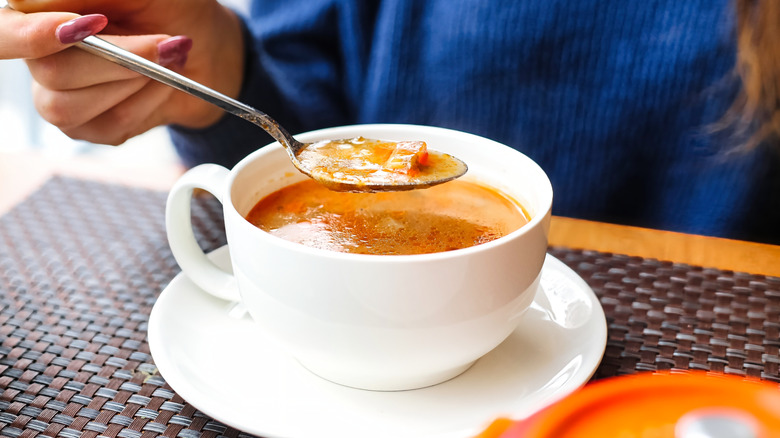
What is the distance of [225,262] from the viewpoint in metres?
0.87

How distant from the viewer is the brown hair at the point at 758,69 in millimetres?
1165

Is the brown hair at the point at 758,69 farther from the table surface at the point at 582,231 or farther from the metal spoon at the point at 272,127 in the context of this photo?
the metal spoon at the point at 272,127

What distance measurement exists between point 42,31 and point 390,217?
426mm

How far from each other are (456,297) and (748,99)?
37.0 inches

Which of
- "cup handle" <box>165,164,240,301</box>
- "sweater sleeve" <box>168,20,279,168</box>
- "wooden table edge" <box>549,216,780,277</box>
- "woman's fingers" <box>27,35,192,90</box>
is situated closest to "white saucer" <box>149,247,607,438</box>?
"cup handle" <box>165,164,240,301</box>

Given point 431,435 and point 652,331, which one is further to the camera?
point 652,331

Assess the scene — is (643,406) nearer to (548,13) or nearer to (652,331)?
(652,331)

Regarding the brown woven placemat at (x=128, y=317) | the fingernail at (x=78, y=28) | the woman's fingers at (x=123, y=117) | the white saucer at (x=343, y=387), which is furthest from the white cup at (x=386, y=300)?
the woman's fingers at (x=123, y=117)

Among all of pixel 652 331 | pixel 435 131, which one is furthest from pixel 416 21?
pixel 652 331

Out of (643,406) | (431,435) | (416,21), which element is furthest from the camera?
(416,21)

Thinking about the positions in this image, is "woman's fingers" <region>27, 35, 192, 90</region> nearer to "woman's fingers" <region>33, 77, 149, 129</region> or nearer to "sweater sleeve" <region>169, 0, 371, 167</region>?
"woman's fingers" <region>33, 77, 149, 129</region>

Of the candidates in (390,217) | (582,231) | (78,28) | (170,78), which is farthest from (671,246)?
(78,28)

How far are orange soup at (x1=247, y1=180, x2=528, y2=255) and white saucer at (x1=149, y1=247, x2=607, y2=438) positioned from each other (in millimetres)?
116

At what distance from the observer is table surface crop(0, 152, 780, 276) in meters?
0.91
